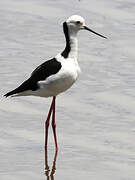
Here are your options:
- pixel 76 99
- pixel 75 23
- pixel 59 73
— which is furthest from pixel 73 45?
pixel 76 99

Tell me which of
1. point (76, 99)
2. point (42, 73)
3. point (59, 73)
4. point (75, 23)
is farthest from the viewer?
point (76, 99)

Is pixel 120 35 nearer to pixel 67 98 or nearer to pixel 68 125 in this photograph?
pixel 67 98

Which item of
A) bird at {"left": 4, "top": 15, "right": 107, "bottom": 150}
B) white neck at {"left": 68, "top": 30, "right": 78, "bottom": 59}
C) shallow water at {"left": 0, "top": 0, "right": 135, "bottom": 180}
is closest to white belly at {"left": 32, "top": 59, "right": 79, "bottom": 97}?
bird at {"left": 4, "top": 15, "right": 107, "bottom": 150}

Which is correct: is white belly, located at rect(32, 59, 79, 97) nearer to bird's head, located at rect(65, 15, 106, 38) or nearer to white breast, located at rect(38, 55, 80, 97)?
white breast, located at rect(38, 55, 80, 97)

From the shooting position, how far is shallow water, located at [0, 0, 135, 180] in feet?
31.1

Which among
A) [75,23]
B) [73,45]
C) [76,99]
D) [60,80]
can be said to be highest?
[75,23]

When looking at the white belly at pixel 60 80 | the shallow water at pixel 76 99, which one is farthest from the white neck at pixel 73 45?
the shallow water at pixel 76 99

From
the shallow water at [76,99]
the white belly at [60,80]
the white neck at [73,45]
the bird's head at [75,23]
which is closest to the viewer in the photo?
the shallow water at [76,99]

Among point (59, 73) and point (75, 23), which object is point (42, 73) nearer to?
point (59, 73)

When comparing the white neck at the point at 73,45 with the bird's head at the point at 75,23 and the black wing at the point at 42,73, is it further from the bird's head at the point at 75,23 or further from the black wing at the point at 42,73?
the black wing at the point at 42,73

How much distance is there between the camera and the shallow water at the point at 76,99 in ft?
31.1

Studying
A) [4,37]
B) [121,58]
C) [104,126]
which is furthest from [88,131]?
[4,37]

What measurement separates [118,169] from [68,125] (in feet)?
4.90

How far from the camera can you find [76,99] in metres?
11.5
